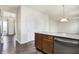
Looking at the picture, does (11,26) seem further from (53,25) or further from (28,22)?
(28,22)

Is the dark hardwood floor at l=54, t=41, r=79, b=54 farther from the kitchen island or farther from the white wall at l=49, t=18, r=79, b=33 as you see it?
the white wall at l=49, t=18, r=79, b=33

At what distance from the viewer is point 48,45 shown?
2.98 meters

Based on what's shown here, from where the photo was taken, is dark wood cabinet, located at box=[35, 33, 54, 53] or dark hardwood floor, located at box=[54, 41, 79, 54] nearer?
dark hardwood floor, located at box=[54, 41, 79, 54]

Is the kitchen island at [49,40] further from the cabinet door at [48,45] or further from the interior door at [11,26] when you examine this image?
the interior door at [11,26]

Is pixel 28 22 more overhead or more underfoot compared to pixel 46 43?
more overhead

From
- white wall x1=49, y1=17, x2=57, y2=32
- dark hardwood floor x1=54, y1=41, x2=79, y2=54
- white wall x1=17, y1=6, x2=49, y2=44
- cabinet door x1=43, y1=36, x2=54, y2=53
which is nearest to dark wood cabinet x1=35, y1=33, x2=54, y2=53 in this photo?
cabinet door x1=43, y1=36, x2=54, y2=53

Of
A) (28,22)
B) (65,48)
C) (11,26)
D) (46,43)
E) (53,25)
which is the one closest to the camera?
(65,48)

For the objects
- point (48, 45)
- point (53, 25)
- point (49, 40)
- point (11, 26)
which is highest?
point (53, 25)

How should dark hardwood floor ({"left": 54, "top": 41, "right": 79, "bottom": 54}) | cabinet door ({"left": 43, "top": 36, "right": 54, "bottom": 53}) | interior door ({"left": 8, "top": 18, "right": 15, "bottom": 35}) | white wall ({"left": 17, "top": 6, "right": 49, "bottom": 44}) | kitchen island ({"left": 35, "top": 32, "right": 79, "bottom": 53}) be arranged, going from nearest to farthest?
dark hardwood floor ({"left": 54, "top": 41, "right": 79, "bottom": 54}), kitchen island ({"left": 35, "top": 32, "right": 79, "bottom": 53}), cabinet door ({"left": 43, "top": 36, "right": 54, "bottom": 53}), white wall ({"left": 17, "top": 6, "right": 49, "bottom": 44}), interior door ({"left": 8, "top": 18, "right": 15, "bottom": 35})

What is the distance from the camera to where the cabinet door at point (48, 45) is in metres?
2.84

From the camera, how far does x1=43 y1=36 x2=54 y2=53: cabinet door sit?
2.84 m

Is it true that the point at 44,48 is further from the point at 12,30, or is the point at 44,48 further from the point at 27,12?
the point at 12,30

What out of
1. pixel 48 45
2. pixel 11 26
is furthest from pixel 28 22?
pixel 11 26

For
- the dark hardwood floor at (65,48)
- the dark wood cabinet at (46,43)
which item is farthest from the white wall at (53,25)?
the dark hardwood floor at (65,48)
